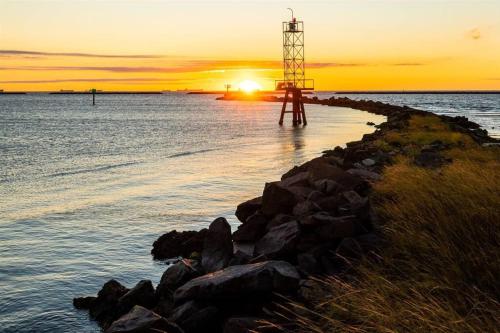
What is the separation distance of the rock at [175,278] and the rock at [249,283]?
1280mm

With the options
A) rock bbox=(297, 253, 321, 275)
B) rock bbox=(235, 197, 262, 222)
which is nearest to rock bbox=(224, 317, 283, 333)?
rock bbox=(297, 253, 321, 275)

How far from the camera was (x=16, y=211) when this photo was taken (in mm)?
18109

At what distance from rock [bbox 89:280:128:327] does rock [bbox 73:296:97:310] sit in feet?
0.50

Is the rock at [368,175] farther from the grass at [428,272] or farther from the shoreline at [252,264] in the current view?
the grass at [428,272]

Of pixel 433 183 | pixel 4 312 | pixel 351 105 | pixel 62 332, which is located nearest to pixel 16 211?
pixel 4 312

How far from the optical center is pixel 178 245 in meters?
12.7

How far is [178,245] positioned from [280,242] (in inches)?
164

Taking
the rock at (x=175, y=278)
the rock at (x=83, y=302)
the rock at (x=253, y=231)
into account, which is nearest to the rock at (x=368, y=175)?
the rock at (x=253, y=231)

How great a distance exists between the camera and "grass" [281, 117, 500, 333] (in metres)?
4.99

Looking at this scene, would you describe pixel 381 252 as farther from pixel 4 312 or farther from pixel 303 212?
pixel 4 312

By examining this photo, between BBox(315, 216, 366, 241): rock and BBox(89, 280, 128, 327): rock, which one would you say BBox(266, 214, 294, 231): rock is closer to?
BBox(315, 216, 366, 241): rock

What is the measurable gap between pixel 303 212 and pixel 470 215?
356 cm

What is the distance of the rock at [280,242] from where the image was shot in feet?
29.3

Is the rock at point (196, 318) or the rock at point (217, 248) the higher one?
the rock at point (217, 248)
